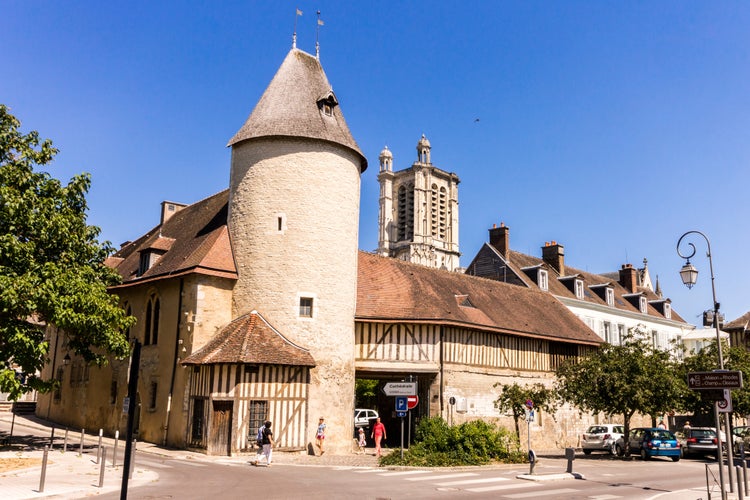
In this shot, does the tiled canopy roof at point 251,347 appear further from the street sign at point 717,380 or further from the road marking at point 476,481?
the street sign at point 717,380

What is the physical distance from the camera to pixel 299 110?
23844 mm

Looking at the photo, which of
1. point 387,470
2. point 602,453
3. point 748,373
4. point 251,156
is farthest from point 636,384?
point 251,156

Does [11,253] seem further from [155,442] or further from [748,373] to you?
[748,373]

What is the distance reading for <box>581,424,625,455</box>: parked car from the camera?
2597 cm

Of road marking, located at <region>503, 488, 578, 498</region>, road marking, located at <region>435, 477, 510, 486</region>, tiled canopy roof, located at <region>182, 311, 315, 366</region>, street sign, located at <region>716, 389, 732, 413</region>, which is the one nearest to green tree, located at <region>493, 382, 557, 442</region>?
tiled canopy roof, located at <region>182, 311, 315, 366</region>

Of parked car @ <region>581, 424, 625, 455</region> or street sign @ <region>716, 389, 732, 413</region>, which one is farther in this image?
parked car @ <region>581, 424, 625, 455</region>

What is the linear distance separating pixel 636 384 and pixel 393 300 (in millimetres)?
9146

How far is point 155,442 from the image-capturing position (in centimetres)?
2244

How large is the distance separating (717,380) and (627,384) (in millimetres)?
12325

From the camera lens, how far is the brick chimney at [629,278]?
48.4 metres

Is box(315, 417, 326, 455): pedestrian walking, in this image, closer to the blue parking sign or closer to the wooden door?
the wooden door

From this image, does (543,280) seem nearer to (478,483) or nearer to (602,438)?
(602,438)

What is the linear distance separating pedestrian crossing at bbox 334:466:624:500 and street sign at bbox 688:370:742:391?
106 inches

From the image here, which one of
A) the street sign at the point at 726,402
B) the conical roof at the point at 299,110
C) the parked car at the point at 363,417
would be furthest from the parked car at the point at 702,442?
the conical roof at the point at 299,110
